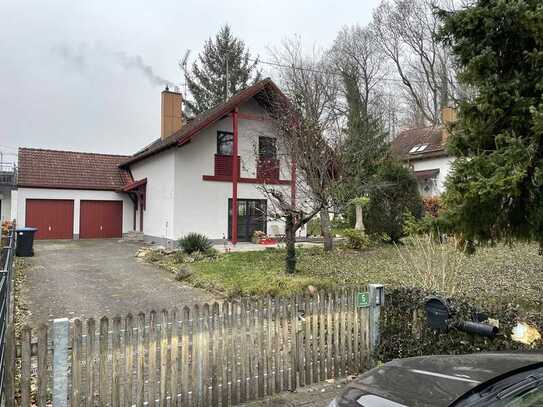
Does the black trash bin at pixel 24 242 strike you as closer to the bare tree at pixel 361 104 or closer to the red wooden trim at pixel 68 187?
the red wooden trim at pixel 68 187

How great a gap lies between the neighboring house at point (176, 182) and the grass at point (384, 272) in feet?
13.3

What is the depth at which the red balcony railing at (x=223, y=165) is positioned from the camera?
19.0m

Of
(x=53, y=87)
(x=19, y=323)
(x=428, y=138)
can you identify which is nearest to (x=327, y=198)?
(x=19, y=323)

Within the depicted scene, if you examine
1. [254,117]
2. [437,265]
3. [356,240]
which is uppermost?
[254,117]

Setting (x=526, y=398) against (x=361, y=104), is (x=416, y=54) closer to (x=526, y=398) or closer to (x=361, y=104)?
(x=361, y=104)

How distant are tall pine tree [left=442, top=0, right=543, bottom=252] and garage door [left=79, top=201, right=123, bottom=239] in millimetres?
21324

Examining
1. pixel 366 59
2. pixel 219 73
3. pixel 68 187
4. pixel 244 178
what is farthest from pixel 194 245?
pixel 219 73

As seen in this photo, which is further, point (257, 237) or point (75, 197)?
point (75, 197)

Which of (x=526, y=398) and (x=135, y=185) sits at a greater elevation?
(x=135, y=185)

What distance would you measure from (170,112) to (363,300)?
19559 millimetres

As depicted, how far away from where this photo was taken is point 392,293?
5285mm

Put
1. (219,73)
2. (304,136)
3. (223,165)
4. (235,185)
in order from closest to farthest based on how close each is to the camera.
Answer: (304,136), (235,185), (223,165), (219,73)

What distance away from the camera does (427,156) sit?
28797 millimetres

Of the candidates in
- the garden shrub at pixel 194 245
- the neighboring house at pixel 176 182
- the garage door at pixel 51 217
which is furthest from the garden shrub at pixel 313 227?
the garage door at pixel 51 217
